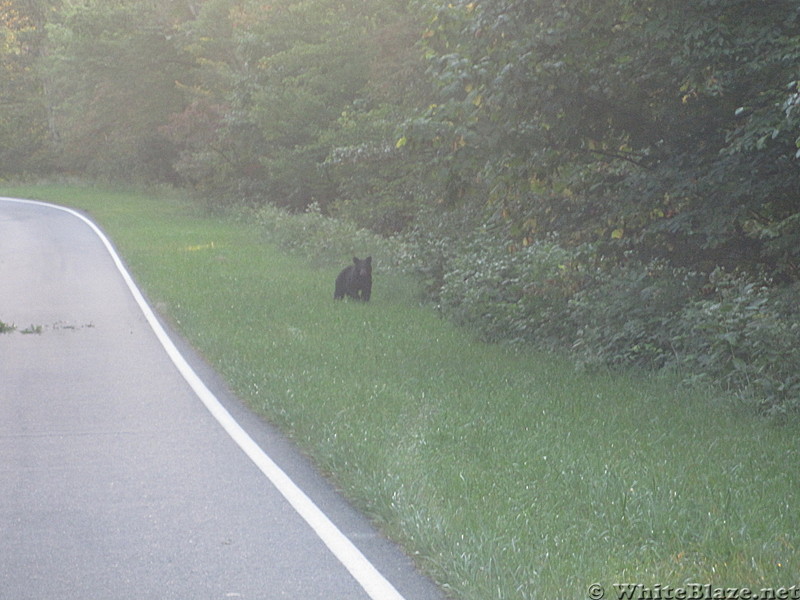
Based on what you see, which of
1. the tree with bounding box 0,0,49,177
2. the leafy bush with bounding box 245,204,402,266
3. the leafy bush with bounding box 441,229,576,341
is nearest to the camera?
the leafy bush with bounding box 441,229,576,341

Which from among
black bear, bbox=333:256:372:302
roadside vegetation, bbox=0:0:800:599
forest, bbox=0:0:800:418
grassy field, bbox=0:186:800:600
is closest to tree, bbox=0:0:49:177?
roadside vegetation, bbox=0:0:800:599

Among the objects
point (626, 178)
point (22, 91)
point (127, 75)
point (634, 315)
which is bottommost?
point (634, 315)

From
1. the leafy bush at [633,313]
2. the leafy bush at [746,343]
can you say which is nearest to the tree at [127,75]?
the leafy bush at [633,313]

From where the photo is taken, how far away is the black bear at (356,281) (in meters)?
18.4

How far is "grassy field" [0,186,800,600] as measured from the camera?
5723mm

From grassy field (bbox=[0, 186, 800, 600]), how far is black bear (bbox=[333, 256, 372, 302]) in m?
2.02

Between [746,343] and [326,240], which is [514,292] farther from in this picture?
[326,240]

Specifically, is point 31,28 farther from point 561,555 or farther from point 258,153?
point 561,555

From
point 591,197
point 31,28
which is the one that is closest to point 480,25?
point 591,197

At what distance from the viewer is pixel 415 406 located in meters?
10.1

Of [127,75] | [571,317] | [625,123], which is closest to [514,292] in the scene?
[571,317]

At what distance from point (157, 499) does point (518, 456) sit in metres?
2.76

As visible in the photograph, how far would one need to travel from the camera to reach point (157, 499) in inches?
286

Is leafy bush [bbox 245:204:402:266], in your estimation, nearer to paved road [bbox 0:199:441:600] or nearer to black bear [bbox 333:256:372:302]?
black bear [bbox 333:256:372:302]
